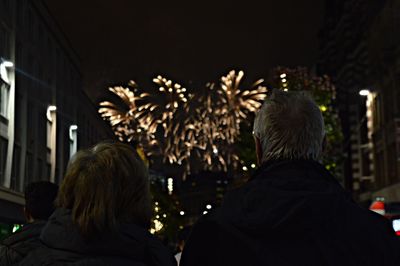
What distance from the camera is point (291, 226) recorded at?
344 centimetres

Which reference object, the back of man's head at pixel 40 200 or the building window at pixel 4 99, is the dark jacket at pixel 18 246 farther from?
the building window at pixel 4 99

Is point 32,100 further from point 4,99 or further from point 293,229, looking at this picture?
point 293,229

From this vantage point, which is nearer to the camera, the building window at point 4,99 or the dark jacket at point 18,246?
the dark jacket at point 18,246

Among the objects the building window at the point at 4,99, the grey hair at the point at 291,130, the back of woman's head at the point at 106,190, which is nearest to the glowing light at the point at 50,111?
the building window at the point at 4,99

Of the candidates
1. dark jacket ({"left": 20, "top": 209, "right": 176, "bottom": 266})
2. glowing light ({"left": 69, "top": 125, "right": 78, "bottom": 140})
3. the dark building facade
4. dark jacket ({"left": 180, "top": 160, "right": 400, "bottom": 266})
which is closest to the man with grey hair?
dark jacket ({"left": 180, "top": 160, "right": 400, "bottom": 266})

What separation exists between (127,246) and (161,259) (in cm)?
20

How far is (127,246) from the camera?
396 cm

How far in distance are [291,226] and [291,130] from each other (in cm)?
47

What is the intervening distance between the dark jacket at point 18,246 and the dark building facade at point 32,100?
33.6m

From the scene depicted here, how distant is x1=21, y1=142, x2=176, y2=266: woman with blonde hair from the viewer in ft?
12.8

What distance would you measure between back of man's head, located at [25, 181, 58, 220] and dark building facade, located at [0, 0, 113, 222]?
107 feet

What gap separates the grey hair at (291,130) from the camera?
371 cm

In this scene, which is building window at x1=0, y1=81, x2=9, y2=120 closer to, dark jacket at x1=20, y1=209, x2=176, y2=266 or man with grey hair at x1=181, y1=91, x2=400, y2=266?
dark jacket at x1=20, y1=209, x2=176, y2=266

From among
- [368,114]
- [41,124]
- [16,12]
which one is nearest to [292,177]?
[16,12]
